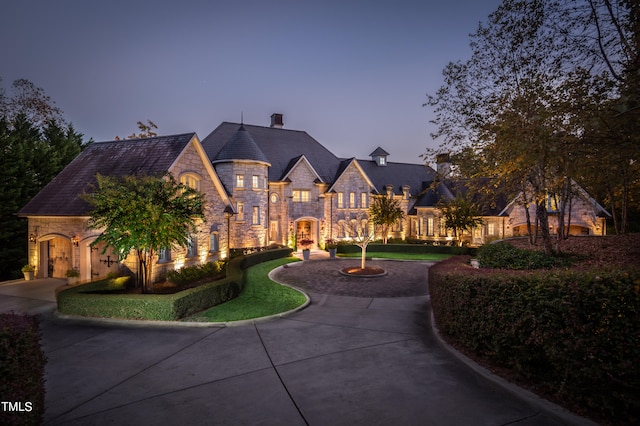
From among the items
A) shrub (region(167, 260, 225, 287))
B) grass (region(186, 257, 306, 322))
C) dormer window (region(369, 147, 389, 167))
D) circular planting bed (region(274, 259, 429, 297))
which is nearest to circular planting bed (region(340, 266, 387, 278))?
circular planting bed (region(274, 259, 429, 297))

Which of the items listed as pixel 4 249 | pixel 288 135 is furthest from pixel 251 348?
pixel 288 135

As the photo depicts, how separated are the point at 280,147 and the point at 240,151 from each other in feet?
23.6

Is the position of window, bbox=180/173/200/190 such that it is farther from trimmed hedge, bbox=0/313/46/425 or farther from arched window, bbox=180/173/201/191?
trimmed hedge, bbox=0/313/46/425

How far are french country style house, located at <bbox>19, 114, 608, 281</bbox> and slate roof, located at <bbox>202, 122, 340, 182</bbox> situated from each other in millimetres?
118

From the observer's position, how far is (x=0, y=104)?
95.7 feet

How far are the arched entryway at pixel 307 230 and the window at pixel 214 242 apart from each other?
1217 cm

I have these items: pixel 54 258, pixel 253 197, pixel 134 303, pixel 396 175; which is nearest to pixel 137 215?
pixel 134 303

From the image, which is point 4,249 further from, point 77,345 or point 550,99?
point 550,99

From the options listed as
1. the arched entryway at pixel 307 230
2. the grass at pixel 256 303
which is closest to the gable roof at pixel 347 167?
the arched entryway at pixel 307 230

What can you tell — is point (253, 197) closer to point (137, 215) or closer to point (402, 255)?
point (402, 255)

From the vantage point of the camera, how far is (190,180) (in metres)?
19.8

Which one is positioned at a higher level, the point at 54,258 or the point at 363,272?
the point at 54,258

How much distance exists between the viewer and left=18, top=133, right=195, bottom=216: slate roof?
57.2 feet

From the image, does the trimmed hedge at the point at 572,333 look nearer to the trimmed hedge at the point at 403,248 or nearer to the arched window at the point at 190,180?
the arched window at the point at 190,180
